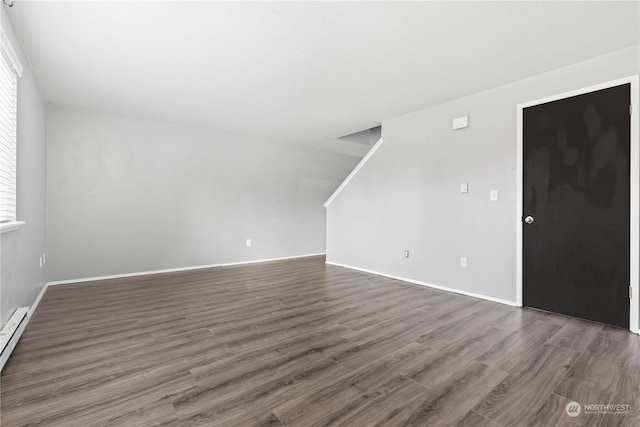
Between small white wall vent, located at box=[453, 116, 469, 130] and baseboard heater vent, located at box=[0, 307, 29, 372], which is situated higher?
small white wall vent, located at box=[453, 116, 469, 130]

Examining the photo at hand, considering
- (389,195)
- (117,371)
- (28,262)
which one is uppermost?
(389,195)

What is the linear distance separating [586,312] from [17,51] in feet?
18.0

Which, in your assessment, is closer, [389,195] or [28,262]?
[28,262]

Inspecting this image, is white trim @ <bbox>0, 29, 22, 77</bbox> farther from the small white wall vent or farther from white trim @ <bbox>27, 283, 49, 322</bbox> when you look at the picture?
the small white wall vent

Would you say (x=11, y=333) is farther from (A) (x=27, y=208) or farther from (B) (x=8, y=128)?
(B) (x=8, y=128)

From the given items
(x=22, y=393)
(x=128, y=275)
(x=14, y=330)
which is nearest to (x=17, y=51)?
(x=14, y=330)

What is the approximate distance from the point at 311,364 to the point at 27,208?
3.08 m

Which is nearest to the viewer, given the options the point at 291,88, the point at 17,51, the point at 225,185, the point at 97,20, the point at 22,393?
the point at 22,393

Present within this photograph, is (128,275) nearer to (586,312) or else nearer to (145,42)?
(145,42)

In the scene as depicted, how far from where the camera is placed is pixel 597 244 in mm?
2619

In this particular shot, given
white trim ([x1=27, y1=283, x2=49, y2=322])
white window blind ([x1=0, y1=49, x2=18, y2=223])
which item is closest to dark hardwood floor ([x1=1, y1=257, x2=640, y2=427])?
white trim ([x1=27, y1=283, x2=49, y2=322])

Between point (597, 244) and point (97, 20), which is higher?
point (97, 20)

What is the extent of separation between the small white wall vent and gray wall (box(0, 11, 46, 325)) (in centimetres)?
422

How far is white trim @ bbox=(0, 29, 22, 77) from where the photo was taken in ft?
6.45
